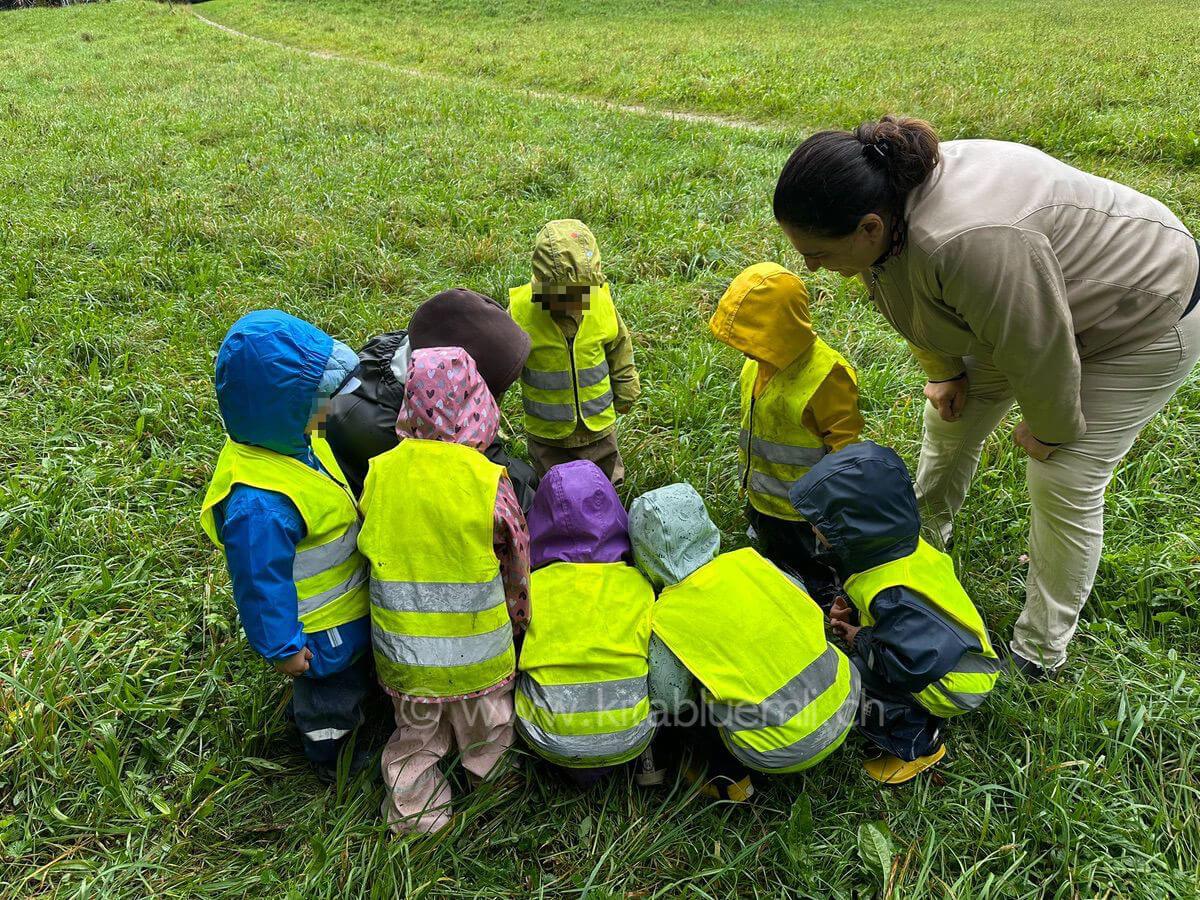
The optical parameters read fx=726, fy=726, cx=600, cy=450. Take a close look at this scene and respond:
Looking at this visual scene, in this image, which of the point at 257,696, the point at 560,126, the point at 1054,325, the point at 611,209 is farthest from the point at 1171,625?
the point at 560,126

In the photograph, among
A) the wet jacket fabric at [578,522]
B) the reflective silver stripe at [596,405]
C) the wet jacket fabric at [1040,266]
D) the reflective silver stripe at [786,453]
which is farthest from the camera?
the reflective silver stripe at [596,405]

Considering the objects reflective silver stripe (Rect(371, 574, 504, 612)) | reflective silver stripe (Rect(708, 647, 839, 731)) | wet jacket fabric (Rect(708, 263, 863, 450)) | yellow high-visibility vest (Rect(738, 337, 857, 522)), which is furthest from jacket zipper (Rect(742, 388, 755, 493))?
reflective silver stripe (Rect(371, 574, 504, 612))

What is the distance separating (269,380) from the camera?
1965 millimetres

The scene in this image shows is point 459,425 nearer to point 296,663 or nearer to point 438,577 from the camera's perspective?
point 438,577

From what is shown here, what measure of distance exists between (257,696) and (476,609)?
1000mm

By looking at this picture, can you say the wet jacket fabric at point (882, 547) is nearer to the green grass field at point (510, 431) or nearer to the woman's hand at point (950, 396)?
the green grass field at point (510, 431)

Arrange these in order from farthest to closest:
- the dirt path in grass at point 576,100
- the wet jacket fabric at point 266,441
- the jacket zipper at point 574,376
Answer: the dirt path in grass at point 576,100 < the jacket zipper at point 574,376 < the wet jacket fabric at point 266,441

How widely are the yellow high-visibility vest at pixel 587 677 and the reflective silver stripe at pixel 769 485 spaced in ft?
2.81

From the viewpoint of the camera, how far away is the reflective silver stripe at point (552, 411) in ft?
10.2

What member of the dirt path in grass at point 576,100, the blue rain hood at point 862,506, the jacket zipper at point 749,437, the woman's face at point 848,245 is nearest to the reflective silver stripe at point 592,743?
the blue rain hood at point 862,506

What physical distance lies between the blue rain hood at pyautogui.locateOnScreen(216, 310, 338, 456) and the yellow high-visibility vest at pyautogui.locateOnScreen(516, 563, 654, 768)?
0.91 meters

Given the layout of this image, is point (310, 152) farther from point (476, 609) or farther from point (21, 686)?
point (476, 609)

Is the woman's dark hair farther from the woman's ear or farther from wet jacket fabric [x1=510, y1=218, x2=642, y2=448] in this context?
wet jacket fabric [x1=510, y1=218, x2=642, y2=448]

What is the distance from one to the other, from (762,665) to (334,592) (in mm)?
1248
